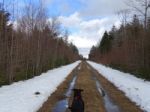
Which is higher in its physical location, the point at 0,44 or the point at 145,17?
the point at 145,17

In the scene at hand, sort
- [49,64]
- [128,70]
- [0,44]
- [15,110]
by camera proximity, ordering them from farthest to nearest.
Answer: [49,64] → [128,70] → [0,44] → [15,110]

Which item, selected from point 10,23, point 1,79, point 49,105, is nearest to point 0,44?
point 1,79

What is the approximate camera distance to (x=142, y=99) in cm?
1666

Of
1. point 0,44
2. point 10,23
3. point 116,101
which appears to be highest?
point 10,23

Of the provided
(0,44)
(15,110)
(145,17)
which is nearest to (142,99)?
(15,110)

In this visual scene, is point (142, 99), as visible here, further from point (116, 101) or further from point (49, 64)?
point (49, 64)

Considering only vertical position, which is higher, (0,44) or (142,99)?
(0,44)

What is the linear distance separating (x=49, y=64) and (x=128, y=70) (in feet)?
48.3

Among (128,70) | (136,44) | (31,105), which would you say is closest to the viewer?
(31,105)

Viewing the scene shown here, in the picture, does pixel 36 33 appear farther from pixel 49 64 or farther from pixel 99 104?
pixel 99 104

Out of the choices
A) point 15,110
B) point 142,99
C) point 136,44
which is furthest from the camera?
point 136,44

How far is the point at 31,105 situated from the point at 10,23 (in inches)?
548

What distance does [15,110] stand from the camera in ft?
41.1

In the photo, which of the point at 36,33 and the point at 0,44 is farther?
the point at 36,33
